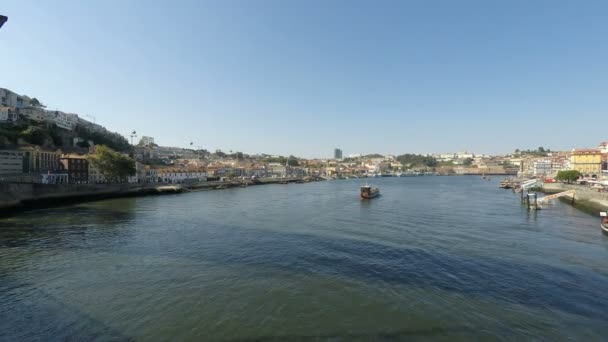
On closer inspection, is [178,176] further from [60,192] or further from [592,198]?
[592,198]

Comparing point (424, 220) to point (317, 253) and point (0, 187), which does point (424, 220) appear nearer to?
point (317, 253)

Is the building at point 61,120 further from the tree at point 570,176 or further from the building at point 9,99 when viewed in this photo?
the tree at point 570,176

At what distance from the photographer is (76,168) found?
2025 inches

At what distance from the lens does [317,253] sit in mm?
13578

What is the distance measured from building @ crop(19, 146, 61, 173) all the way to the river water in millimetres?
37689

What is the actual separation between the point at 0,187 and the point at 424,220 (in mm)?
38281

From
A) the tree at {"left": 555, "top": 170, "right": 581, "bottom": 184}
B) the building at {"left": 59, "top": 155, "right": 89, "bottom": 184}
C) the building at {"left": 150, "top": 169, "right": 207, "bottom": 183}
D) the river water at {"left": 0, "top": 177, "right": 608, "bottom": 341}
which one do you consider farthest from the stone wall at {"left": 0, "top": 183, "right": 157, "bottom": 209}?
the tree at {"left": 555, "top": 170, "right": 581, "bottom": 184}

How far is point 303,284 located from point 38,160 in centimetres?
5915

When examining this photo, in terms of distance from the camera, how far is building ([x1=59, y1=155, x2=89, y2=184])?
166 feet

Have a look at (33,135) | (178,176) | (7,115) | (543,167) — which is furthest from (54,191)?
(543,167)

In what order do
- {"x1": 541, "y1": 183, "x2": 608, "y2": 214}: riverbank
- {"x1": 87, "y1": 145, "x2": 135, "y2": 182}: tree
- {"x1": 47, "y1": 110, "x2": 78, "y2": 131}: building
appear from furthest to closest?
{"x1": 47, "y1": 110, "x2": 78, "y2": 131}: building → {"x1": 87, "y1": 145, "x2": 135, "y2": 182}: tree → {"x1": 541, "y1": 183, "x2": 608, "y2": 214}: riverbank

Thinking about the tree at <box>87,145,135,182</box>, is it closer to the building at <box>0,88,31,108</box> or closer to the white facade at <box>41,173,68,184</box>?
the white facade at <box>41,173,68,184</box>

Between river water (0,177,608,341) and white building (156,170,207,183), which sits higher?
white building (156,170,207,183)

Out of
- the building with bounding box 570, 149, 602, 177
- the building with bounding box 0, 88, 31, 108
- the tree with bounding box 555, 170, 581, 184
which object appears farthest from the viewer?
the building with bounding box 0, 88, 31, 108
